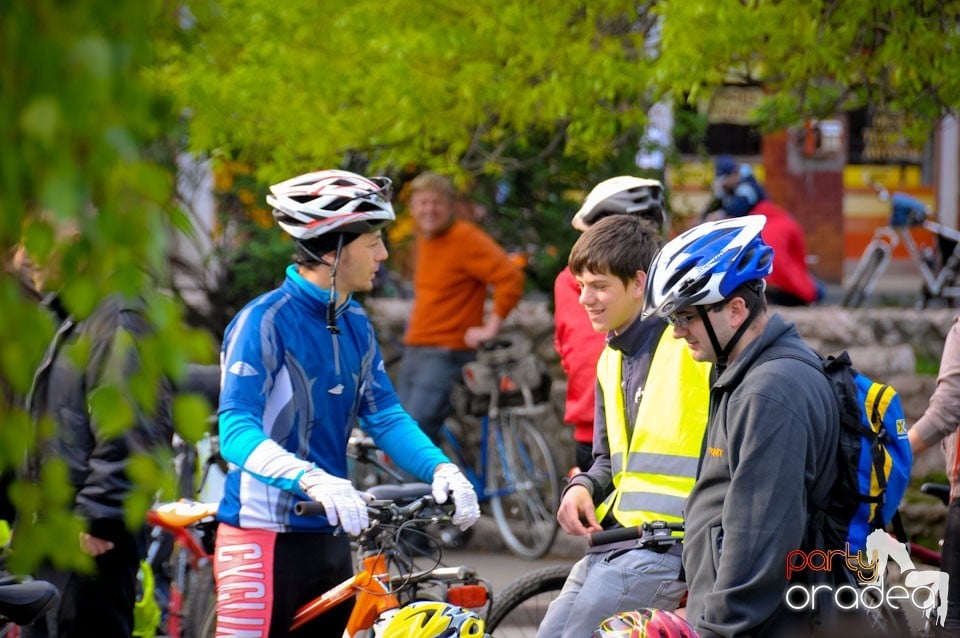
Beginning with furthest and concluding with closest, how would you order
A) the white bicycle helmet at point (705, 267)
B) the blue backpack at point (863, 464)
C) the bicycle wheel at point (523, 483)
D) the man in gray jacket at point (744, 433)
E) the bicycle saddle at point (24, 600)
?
the bicycle wheel at point (523, 483) < the bicycle saddle at point (24, 600) < the white bicycle helmet at point (705, 267) < the blue backpack at point (863, 464) < the man in gray jacket at point (744, 433)

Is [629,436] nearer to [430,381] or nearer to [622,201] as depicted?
[622,201]

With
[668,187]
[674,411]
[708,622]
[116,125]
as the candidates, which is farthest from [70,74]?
[668,187]

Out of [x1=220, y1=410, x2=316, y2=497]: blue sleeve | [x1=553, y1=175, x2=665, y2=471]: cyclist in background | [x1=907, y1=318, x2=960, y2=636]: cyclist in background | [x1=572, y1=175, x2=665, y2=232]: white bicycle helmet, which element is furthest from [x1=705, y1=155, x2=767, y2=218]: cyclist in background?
[x1=220, y1=410, x2=316, y2=497]: blue sleeve

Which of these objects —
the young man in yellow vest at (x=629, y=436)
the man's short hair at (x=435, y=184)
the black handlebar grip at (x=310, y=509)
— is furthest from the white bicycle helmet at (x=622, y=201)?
the man's short hair at (x=435, y=184)

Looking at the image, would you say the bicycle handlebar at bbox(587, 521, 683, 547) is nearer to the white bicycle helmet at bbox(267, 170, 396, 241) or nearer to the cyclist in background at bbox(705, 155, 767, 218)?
the white bicycle helmet at bbox(267, 170, 396, 241)

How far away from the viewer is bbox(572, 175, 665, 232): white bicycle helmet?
5402 mm

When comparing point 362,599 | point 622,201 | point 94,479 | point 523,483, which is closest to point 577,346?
point 622,201

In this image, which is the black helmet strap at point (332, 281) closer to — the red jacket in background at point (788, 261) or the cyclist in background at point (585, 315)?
the cyclist in background at point (585, 315)

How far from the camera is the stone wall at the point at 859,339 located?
27.8 feet

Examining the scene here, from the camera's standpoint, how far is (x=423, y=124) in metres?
7.84

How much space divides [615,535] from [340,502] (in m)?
0.77

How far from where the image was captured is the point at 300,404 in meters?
4.18

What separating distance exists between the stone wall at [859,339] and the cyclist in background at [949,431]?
119 inches

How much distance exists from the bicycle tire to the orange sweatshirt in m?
2.68
